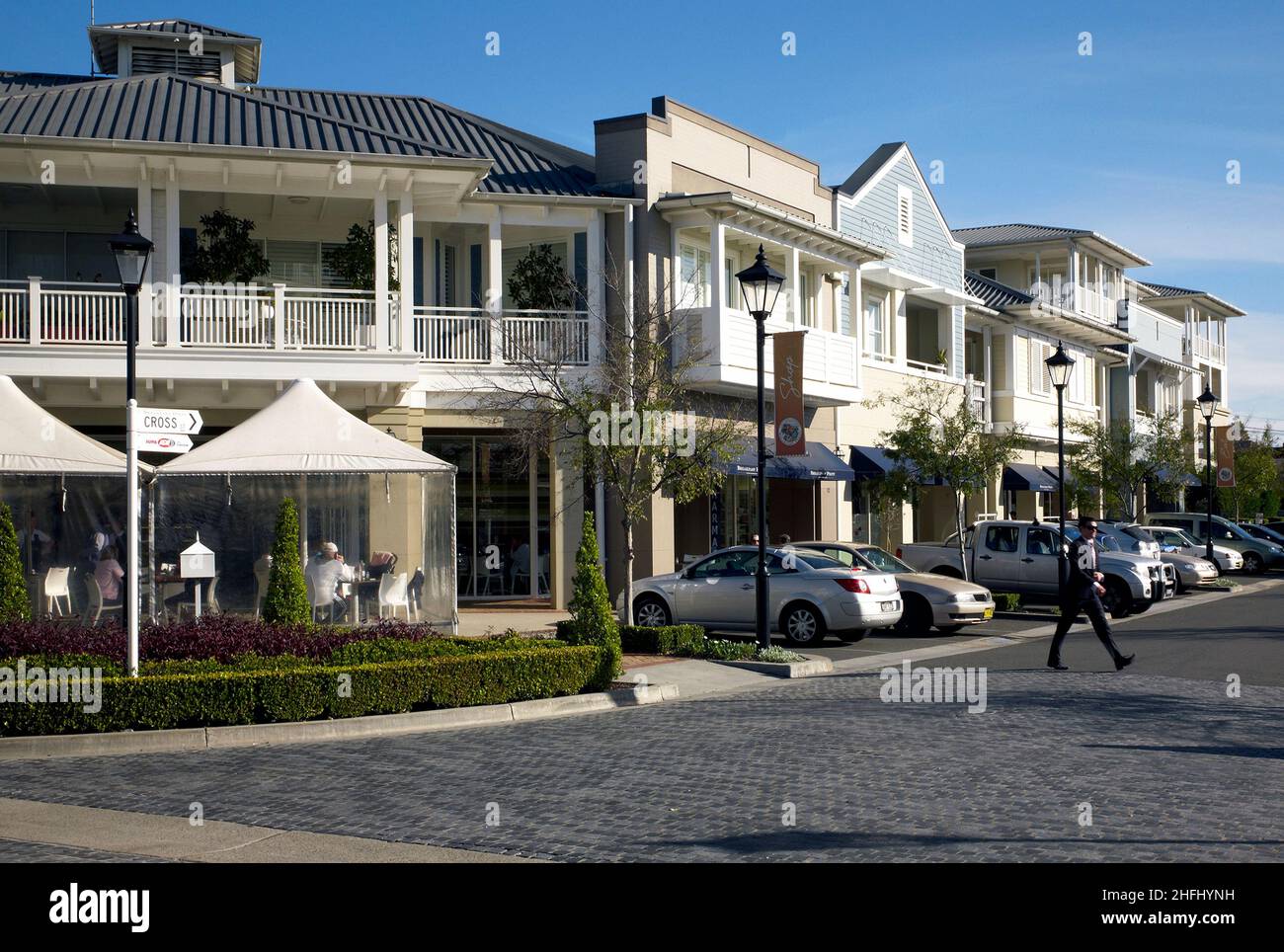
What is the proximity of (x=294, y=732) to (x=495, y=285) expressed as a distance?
14052 mm

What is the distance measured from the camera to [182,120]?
74.0ft

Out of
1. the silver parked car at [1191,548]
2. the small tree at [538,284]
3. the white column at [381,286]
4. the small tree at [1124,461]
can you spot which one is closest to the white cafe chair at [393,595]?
the white column at [381,286]

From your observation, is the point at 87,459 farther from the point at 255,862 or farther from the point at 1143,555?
the point at 1143,555

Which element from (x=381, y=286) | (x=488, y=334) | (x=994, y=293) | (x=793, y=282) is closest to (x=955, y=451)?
(x=793, y=282)

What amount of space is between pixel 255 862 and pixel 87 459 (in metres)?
12.0

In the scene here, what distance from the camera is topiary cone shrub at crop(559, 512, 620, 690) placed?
49.7 ft

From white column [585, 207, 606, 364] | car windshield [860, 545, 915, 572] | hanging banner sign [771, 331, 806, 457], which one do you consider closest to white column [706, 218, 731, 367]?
white column [585, 207, 606, 364]

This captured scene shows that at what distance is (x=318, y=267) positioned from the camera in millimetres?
25734

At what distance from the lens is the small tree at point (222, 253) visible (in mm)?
23453

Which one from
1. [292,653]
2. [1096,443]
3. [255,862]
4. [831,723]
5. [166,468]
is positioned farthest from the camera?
[1096,443]

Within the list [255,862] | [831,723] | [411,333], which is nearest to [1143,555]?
[411,333]

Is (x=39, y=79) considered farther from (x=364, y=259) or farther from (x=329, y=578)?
(x=329, y=578)

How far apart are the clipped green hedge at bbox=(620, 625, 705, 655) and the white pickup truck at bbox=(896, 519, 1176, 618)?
10.3 metres

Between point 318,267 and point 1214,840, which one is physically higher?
point 318,267
